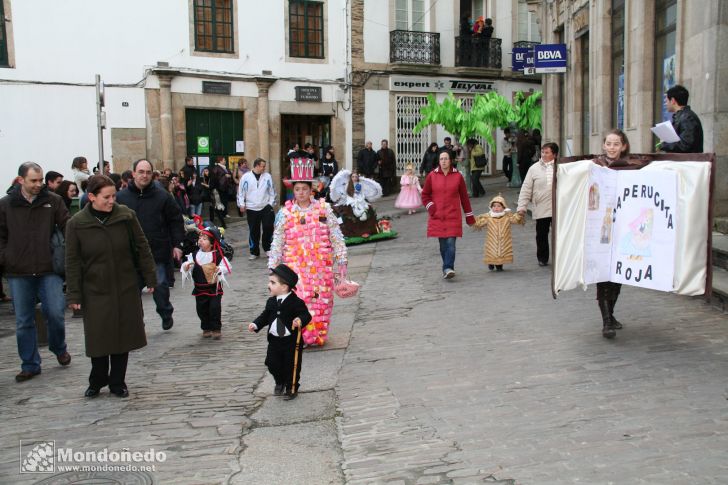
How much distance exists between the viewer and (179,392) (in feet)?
20.7

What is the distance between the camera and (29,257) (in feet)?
22.7

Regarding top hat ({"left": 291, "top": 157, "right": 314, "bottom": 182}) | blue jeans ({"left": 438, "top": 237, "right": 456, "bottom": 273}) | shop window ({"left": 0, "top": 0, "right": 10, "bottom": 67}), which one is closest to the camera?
top hat ({"left": 291, "top": 157, "right": 314, "bottom": 182})

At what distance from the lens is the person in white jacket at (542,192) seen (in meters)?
11.0

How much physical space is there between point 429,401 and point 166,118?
2005 centimetres

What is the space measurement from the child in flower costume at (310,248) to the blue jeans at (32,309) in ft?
6.44

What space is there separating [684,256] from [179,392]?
4200mm

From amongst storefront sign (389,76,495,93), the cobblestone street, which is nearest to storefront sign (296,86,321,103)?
storefront sign (389,76,495,93)

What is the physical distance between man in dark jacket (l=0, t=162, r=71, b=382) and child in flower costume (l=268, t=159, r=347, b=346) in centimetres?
200

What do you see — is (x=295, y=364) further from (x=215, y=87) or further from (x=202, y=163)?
(x=215, y=87)

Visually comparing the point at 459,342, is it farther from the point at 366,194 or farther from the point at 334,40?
the point at 334,40

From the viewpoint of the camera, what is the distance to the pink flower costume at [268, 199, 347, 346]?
7.26 m

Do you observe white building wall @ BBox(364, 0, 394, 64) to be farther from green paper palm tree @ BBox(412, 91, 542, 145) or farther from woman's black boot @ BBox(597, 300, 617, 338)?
woman's black boot @ BBox(597, 300, 617, 338)

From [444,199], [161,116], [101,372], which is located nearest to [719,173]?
[444,199]

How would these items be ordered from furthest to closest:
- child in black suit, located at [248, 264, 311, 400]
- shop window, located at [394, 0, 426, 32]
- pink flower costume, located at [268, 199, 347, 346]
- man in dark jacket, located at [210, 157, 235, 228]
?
Answer: shop window, located at [394, 0, 426, 32]
man in dark jacket, located at [210, 157, 235, 228]
pink flower costume, located at [268, 199, 347, 346]
child in black suit, located at [248, 264, 311, 400]
